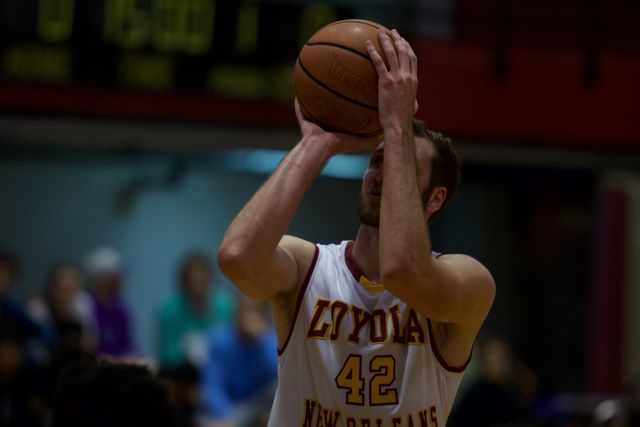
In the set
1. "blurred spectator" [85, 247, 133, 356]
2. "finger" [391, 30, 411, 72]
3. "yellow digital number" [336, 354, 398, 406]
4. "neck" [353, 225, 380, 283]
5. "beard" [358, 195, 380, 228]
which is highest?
"finger" [391, 30, 411, 72]

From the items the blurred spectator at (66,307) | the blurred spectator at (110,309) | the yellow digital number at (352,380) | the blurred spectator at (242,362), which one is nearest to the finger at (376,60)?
A: the yellow digital number at (352,380)

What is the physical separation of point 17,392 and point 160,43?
105 inches

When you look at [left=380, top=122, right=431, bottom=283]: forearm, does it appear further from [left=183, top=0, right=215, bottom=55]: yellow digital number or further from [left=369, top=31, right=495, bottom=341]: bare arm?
[left=183, top=0, right=215, bottom=55]: yellow digital number

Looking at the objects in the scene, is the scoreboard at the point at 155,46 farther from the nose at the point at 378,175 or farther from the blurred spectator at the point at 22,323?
the nose at the point at 378,175

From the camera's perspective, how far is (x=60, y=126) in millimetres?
9180

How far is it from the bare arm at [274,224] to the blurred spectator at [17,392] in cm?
360

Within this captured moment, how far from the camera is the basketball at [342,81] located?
3361 millimetres

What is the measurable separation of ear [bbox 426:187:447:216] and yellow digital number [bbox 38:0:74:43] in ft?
17.0

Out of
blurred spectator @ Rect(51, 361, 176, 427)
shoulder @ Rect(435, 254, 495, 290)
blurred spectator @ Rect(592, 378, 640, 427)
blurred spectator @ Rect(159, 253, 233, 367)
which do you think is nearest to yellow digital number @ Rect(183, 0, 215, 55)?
blurred spectator @ Rect(159, 253, 233, 367)

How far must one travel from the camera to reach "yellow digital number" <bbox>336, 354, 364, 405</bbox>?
3.34 m

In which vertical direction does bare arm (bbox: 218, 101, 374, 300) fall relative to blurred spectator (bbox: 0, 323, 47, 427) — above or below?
above

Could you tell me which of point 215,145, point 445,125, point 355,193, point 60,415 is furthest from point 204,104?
point 60,415

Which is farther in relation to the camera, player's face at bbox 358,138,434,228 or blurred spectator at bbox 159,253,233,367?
blurred spectator at bbox 159,253,233,367

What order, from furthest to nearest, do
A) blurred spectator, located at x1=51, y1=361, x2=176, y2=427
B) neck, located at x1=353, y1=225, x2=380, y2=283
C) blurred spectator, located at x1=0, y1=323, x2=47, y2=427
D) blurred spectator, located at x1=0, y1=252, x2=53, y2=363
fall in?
blurred spectator, located at x1=0, y1=252, x2=53, y2=363
blurred spectator, located at x1=0, y1=323, x2=47, y2=427
neck, located at x1=353, y1=225, x2=380, y2=283
blurred spectator, located at x1=51, y1=361, x2=176, y2=427
